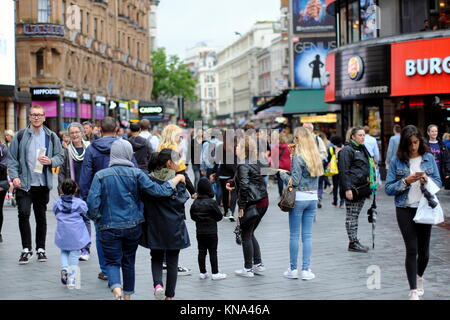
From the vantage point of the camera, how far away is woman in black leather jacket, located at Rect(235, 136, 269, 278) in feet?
34.3

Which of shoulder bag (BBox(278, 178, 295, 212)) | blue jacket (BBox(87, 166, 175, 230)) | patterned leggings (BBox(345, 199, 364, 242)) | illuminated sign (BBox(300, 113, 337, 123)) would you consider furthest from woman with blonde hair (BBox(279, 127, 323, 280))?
illuminated sign (BBox(300, 113, 337, 123))

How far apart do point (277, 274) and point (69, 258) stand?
103 inches

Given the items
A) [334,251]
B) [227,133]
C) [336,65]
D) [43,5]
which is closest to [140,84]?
[43,5]

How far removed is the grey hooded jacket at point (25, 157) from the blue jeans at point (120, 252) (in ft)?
11.9

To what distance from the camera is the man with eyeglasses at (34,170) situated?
11.6 meters

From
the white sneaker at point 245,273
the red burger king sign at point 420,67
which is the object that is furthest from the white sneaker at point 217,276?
the red burger king sign at point 420,67

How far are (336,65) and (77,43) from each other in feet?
84.5

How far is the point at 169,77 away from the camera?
12156 cm

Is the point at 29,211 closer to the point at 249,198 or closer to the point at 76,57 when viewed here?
the point at 249,198

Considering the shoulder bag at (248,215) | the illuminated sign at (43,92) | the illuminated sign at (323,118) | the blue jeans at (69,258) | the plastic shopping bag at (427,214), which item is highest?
the illuminated sign at (43,92)

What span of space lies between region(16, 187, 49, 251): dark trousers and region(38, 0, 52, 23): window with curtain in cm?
3804

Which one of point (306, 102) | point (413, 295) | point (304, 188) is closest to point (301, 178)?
point (304, 188)

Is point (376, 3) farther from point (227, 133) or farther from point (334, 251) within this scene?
point (334, 251)

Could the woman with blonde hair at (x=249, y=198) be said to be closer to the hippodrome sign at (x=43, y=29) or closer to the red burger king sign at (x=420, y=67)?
the red burger king sign at (x=420, y=67)
